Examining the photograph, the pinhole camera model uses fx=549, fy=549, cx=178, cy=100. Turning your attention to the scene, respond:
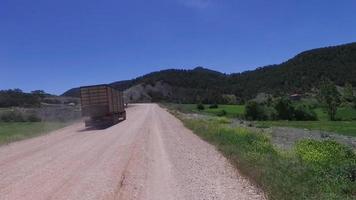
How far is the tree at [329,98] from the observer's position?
94.2 meters

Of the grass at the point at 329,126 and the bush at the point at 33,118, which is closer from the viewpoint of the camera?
the grass at the point at 329,126

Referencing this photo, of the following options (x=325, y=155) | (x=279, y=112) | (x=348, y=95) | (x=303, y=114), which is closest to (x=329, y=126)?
(x=303, y=114)

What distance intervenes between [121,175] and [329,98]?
3317 inches

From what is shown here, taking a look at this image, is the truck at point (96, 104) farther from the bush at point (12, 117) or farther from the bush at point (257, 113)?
the bush at point (257, 113)

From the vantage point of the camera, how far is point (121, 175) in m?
15.5

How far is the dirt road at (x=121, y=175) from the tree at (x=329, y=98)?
73.9 meters

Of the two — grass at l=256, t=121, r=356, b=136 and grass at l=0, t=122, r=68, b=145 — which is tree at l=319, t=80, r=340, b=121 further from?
grass at l=0, t=122, r=68, b=145

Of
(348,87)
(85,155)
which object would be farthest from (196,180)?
(348,87)

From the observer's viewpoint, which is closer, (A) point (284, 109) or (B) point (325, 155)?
(B) point (325, 155)

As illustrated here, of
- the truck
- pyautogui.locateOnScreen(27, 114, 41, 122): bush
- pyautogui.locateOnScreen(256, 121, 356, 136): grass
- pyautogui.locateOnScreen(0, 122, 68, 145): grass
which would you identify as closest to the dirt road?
pyautogui.locateOnScreen(0, 122, 68, 145): grass

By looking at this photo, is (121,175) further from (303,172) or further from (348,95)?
(348,95)

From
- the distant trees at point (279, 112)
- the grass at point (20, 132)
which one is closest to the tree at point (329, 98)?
the distant trees at point (279, 112)

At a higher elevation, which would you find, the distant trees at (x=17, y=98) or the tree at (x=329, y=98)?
the distant trees at (x=17, y=98)

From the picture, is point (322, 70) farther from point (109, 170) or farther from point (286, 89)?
point (109, 170)
